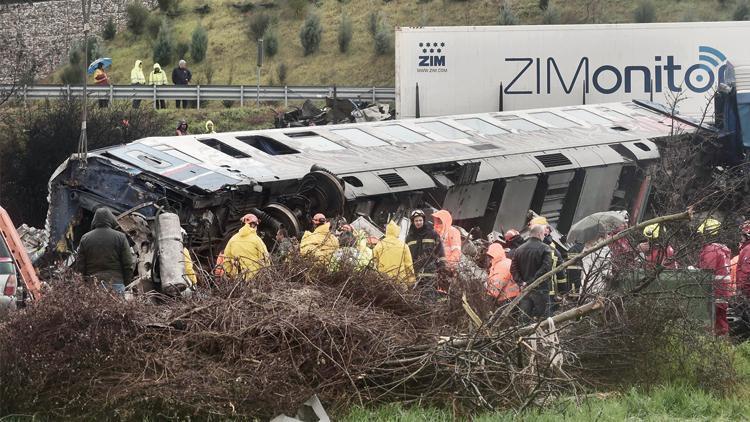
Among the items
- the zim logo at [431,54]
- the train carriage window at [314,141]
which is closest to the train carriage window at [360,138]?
the train carriage window at [314,141]

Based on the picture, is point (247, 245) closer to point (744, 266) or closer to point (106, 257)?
point (106, 257)

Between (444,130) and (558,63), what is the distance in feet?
20.6

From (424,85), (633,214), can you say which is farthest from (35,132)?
(633,214)

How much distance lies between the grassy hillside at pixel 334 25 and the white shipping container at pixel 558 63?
1453cm

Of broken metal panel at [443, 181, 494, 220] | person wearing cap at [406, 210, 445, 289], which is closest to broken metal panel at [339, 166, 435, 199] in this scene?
broken metal panel at [443, 181, 494, 220]

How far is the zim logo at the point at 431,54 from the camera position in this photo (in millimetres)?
25094

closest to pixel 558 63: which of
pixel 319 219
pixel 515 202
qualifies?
pixel 515 202

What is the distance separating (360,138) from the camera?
18.6 metres

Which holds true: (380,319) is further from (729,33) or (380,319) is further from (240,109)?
(240,109)

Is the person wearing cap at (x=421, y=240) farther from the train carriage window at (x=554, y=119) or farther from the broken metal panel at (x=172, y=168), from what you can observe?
the train carriage window at (x=554, y=119)

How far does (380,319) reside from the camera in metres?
9.03

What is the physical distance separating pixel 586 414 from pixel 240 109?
2263 cm

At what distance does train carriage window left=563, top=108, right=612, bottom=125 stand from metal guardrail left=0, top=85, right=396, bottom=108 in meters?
7.38

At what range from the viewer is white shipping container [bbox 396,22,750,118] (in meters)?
25.1
